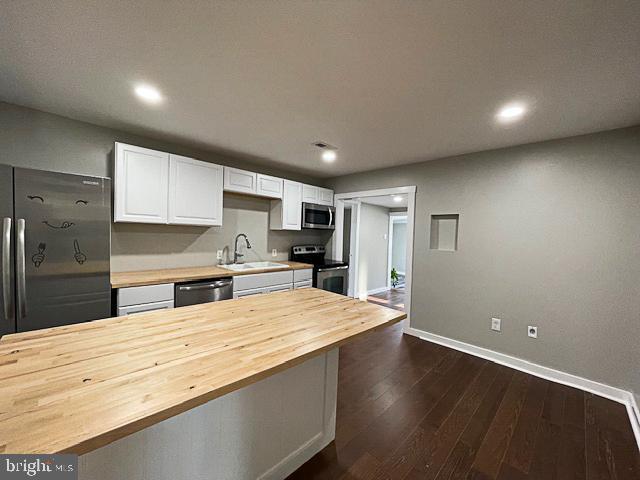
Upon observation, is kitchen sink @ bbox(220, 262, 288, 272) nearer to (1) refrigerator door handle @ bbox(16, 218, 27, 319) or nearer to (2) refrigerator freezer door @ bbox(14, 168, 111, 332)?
(2) refrigerator freezer door @ bbox(14, 168, 111, 332)

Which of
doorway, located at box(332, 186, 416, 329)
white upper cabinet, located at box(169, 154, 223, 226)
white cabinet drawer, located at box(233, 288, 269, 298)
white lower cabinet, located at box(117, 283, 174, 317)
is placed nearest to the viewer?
white lower cabinet, located at box(117, 283, 174, 317)

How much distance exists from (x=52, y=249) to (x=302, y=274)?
2.60m

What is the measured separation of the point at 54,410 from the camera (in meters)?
0.65

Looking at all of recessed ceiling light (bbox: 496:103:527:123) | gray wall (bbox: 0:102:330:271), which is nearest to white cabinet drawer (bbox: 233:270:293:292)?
gray wall (bbox: 0:102:330:271)

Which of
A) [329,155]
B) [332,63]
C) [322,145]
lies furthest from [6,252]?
[329,155]

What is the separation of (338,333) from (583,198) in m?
2.79

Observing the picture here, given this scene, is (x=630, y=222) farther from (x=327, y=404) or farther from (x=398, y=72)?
(x=327, y=404)

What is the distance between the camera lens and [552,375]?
8.45 feet

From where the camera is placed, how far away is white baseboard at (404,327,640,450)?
2.13 metres

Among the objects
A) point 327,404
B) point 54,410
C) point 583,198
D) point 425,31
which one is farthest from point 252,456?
point 583,198

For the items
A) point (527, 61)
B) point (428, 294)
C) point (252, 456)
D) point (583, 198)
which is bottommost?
point (252, 456)

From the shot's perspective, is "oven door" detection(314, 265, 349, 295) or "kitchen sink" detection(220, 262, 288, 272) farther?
"oven door" detection(314, 265, 349, 295)

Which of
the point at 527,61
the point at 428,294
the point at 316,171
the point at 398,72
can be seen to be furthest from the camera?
the point at 316,171

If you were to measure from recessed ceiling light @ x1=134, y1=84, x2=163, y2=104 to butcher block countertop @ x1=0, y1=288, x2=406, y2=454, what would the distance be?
159 centimetres
